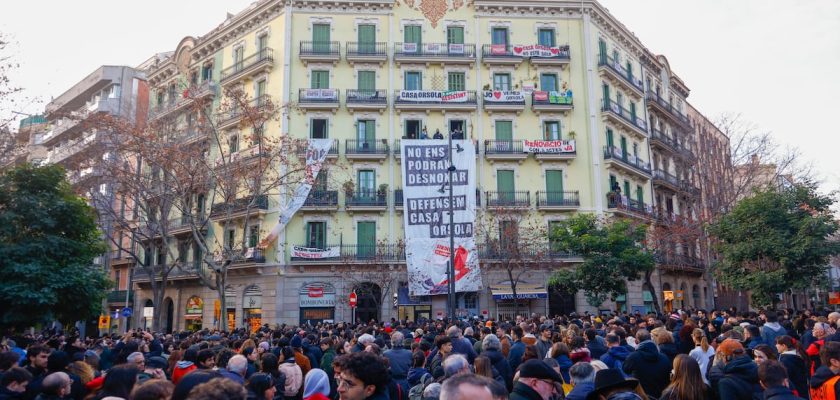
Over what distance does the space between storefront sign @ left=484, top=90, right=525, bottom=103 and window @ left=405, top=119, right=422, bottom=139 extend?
414 centimetres

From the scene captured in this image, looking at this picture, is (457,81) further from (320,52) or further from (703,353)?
(703,353)

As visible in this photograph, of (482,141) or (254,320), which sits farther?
(482,141)

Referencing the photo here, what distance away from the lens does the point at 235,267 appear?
34.2 meters

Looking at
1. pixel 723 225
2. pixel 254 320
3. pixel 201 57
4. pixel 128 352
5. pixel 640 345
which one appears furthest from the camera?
pixel 201 57

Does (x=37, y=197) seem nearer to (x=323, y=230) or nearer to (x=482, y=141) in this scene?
(x=323, y=230)

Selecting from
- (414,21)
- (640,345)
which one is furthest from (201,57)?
(640,345)

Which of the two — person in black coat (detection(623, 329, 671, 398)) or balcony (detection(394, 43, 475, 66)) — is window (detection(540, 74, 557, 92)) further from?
person in black coat (detection(623, 329, 671, 398))

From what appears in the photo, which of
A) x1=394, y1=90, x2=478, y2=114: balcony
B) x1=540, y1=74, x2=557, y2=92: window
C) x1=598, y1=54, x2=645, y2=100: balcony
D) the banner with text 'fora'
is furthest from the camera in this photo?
x1=598, y1=54, x2=645, y2=100: balcony

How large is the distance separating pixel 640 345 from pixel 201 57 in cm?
3924

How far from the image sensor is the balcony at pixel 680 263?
39.1 metres

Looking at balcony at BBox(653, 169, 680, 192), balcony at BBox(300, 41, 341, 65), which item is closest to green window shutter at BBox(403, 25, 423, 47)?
balcony at BBox(300, 41, 341, 65)

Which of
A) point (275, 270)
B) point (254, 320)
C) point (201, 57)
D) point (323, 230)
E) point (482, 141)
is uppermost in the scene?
point (201, 57)

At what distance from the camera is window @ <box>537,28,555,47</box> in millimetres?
37781

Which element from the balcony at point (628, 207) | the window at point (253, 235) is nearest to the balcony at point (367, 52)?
the window at point (253, 235)
